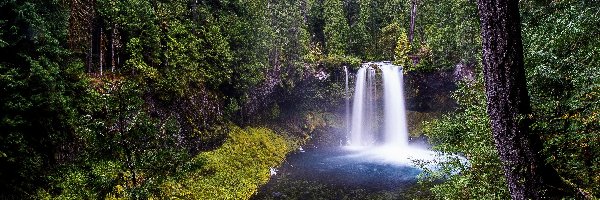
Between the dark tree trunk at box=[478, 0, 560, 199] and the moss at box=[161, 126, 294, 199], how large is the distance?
11.0 metres

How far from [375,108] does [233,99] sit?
14734mm

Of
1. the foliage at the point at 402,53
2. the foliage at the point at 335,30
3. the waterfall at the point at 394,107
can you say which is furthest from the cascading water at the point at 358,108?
the foliage at the point at 335,30

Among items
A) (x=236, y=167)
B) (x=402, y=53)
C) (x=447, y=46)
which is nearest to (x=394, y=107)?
(x=402, y=53)

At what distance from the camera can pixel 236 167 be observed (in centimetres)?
2038

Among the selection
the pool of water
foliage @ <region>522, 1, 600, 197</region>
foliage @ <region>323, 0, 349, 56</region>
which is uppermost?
foliage @ <region>323, 0, 349, 56</region>

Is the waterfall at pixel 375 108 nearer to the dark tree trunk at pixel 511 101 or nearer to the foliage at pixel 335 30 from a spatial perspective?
the foliage at pixel 335 30

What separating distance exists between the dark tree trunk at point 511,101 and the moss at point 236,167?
36.1ft

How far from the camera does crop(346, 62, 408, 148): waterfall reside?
3262 centimetres

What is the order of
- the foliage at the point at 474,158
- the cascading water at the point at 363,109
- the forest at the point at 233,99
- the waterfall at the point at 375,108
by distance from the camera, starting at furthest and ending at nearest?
the cascading water at the point at 363,109, the waterfall at the point at 375,108, the foliage at the point at 474,158, the forest at the point at 233,99

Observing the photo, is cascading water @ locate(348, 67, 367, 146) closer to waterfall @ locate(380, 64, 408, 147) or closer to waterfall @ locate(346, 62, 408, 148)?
waterfall @ locate(346, 62, 408, 148)

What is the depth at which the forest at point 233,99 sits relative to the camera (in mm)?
4750

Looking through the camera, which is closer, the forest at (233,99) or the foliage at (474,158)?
the forest at (233,99)

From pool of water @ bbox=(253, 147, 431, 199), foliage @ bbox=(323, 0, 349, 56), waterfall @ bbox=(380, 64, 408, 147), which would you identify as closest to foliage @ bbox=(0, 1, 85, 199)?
pool of water @ bbox=(253, 147, 431, 199)

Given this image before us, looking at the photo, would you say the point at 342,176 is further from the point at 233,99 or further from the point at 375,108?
the point at 375,108
